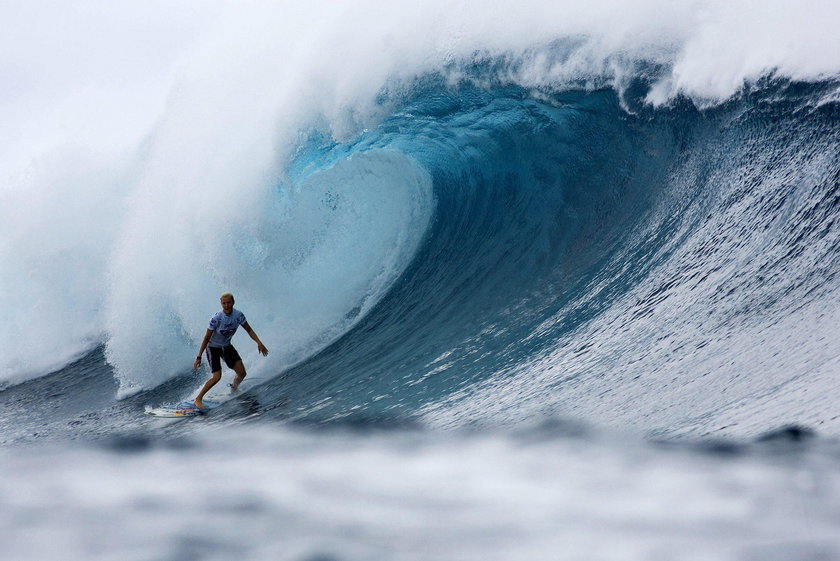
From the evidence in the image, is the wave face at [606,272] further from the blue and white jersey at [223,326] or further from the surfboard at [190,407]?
the blue and white jersey at [223,326]

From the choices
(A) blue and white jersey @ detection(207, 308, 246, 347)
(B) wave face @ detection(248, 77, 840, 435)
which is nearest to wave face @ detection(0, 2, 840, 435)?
(B) wave face @ detection(248, 77, 840, 435)

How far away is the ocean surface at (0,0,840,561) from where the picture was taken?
15.8 ft

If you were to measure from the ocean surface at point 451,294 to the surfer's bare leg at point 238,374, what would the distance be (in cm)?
14

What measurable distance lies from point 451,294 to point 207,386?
8.35 ft

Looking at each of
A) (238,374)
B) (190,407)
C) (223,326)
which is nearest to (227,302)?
(223,326)

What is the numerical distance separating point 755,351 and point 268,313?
4887 millimetres

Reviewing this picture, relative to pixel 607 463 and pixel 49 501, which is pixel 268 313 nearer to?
pixel 49 501

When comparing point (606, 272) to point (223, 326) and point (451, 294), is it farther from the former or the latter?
point (223, 326)

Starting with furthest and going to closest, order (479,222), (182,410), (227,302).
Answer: (479,222) → (227,302) → (182,410)

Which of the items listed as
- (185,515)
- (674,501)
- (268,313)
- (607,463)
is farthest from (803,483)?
(268,313)

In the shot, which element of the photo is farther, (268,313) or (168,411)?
(268,313)

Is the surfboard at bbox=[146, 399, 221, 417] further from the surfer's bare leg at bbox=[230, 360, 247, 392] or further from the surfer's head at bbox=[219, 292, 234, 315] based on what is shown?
the surfer's head at bbox=[219, 292, 234, 315]

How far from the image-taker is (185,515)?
5105mm

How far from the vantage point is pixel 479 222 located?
9.98 metres
